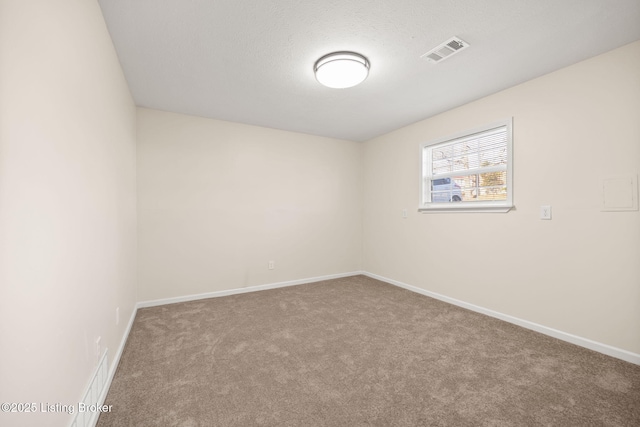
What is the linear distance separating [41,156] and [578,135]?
11.7 feet

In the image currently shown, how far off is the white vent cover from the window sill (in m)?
1.65

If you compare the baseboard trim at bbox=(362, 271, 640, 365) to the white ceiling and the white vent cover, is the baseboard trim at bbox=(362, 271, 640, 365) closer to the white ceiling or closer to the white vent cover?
the white ceiling

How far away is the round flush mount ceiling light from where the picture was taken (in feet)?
6.75

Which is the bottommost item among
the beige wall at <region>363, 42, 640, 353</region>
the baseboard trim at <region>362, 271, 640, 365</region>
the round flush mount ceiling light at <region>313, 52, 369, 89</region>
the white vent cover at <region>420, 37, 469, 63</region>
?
the baseboard trim at <region>362, 271, 640, 365</region>

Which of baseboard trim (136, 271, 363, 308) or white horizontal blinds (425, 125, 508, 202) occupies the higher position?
white horizontal blinds (425, 125, 508, 202)

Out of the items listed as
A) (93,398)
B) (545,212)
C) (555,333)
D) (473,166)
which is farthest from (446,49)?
(93,398)

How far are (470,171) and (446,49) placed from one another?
1.57 meters

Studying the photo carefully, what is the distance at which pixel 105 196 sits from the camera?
1.77 m

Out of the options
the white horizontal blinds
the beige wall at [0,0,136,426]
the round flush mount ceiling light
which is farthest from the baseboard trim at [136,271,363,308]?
the round flush mount ceiling light

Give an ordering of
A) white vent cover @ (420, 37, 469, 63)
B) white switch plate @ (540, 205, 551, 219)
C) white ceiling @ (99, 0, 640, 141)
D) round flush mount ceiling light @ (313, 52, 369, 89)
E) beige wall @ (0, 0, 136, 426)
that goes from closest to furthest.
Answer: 1. beige wall @ (0, 0, 136, 426)
2. white ceiling @ (99, 0, 640, 141)
3. white vent cover @ (420, 37, 469, 63)
4. round flush mount ceiling light @ (313, 52, 369, 89)
5. white switch plate @ (540, 205, 551, 219)

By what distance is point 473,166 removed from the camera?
3.12 meters

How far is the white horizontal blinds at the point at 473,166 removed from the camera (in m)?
2.85

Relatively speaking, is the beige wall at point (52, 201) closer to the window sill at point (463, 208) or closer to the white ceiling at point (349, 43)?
the white ceiling at point (349, 43)

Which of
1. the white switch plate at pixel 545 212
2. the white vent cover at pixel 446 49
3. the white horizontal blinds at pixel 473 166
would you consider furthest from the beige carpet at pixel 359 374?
the white vent cover at pixel 446 49
